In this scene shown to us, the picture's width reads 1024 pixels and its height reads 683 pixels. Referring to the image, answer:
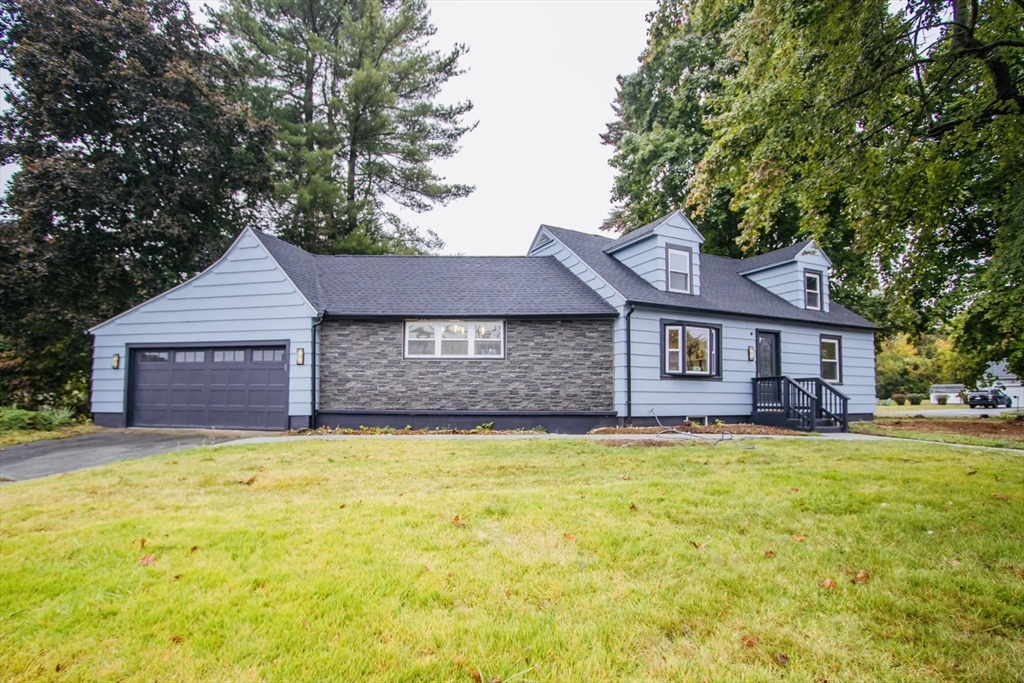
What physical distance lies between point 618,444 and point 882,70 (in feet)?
21.5

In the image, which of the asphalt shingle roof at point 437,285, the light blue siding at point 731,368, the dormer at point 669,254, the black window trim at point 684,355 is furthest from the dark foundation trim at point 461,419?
the dormer at point 669,254

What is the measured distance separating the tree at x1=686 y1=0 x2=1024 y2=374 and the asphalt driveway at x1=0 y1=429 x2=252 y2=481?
10.1m

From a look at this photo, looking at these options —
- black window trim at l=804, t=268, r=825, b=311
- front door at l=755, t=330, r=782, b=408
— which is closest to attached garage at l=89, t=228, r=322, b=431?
front door at l=755, t=330, r=782, b=408

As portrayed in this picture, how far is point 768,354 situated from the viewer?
15336mm

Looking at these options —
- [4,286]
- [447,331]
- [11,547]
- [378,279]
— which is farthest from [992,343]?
[4,286]

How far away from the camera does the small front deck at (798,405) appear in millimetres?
13258

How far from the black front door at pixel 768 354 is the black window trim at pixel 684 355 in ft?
6.14

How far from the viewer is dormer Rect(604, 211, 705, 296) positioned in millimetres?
14250

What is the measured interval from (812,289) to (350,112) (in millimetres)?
19442

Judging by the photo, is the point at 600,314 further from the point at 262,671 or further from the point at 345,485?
the point at 262,671

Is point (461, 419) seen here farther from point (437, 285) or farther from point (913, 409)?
point (913, 409)

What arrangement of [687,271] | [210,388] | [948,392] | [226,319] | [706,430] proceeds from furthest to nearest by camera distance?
[948,392]
[687,271]
[210,388]
[226,319]
[706,430]

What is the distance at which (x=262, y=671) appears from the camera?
88.0 inches

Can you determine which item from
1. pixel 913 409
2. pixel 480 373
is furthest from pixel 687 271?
A: pixel 913 409
